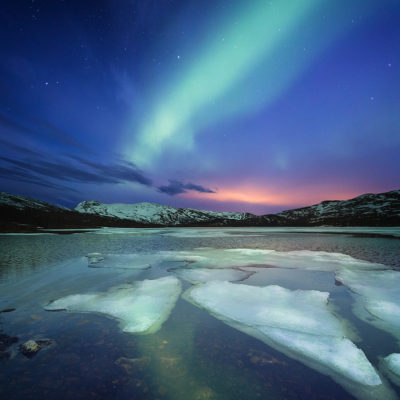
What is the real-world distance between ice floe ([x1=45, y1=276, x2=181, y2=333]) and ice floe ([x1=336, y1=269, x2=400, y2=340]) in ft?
16.7

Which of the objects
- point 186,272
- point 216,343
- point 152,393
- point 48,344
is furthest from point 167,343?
point 186,272

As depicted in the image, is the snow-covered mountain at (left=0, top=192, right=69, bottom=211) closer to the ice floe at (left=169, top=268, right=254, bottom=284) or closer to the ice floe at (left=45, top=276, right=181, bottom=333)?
the ice floe at (left=169, top=268, right=254, bottom=284)

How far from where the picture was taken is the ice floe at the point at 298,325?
353 centimetres

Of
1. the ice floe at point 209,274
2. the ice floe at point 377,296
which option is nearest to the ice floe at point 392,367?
the ice floe at point 377,296

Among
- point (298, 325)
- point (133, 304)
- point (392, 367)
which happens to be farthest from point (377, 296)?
point (133, 304)

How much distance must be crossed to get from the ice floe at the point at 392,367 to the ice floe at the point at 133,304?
419cm

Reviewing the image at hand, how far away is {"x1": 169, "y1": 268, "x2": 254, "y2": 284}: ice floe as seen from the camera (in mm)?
9336

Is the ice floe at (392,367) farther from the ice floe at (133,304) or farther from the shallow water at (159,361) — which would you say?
the ice floe at (133,304)

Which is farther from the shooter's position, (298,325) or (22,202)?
(22,202)

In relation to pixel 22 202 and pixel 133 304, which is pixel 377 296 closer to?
pixel 133 304

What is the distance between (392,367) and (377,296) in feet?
13.6

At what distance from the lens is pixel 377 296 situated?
7051 mm

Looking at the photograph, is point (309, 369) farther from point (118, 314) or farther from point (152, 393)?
point (118, 314)

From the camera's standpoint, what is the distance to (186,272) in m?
10.7
